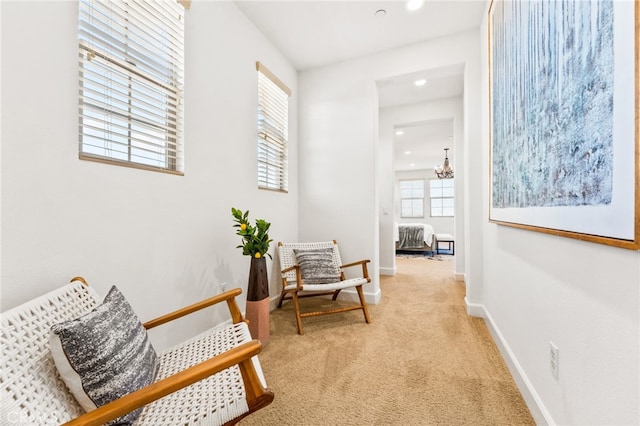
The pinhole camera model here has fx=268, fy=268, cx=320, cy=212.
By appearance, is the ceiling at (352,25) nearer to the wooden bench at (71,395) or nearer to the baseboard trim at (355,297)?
the baseboard trim at (355,297)

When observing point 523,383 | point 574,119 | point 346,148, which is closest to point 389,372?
point 523,383

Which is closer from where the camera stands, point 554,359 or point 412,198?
point 554,359

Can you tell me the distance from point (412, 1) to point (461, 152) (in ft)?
7.43

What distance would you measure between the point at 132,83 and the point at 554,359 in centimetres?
246

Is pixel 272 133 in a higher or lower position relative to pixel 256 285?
higher

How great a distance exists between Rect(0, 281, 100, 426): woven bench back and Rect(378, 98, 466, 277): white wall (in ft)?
12.7

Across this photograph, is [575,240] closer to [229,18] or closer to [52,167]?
[52,167]

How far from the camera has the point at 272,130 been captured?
2814 mm

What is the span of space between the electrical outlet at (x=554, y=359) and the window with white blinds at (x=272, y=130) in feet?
7.53

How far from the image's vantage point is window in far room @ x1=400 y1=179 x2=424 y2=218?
882 centimetres

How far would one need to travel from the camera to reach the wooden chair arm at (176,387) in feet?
2.19

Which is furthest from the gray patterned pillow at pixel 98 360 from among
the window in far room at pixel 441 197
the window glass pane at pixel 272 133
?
the window in far room at pixel 441 197

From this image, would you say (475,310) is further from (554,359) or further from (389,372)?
(554,359)

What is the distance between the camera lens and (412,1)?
218cm
